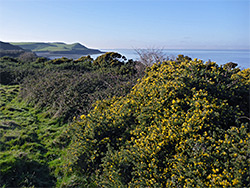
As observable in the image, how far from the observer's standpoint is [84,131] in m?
6.02

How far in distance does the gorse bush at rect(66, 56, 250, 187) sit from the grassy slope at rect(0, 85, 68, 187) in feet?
3.10

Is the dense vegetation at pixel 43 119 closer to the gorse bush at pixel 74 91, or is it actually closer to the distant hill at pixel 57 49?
the gorse bush at pixel 74 91

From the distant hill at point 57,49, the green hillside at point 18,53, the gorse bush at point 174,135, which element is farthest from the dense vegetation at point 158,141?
the distant hill at point 57,49

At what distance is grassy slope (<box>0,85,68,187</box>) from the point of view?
5.33m

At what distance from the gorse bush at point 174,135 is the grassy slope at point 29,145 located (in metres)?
0.95

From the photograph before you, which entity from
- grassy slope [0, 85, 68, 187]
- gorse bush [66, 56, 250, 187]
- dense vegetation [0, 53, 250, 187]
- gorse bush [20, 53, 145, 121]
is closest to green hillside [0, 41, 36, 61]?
gorse bush [20, 53, 145, 121]

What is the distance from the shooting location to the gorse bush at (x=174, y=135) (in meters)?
3.64

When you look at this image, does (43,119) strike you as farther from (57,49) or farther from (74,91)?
(57,49)

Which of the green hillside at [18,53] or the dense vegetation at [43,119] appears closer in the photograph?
the dense vegetation at [43,119]

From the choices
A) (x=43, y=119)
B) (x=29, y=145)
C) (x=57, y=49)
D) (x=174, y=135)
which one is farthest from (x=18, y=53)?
(x=57, y=49)

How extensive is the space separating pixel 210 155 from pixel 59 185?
12.1 ft

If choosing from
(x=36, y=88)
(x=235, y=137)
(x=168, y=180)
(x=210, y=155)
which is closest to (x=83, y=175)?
(x=168, y=180)

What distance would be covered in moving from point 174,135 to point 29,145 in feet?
16.6

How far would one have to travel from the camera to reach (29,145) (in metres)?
6.93
